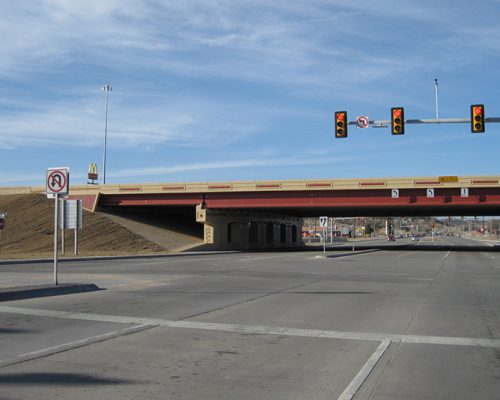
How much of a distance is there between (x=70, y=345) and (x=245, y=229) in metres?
56.7

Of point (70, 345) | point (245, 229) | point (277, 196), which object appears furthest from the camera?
point (245, 229)

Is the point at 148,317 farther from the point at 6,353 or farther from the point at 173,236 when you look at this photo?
the point at 173,236

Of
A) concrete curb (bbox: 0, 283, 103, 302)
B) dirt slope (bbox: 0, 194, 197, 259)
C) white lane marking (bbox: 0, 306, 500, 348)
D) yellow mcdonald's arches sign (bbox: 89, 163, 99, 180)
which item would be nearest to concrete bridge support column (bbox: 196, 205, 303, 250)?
dirt slope (bbox: 0, 194, 197, 259)

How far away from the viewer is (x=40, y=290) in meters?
14.9

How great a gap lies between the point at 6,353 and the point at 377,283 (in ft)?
47.7

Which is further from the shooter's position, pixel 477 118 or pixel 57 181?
pixel 477 118

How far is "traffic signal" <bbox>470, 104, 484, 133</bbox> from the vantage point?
2362cm

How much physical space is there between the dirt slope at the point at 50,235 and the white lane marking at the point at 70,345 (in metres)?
38.2

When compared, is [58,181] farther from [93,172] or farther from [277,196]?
[93,172]

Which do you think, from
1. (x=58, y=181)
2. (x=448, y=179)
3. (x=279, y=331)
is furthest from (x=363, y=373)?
(x=448, y=179)

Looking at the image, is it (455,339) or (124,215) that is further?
(124,215)

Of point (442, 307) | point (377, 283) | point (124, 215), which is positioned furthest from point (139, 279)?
point (124, 215)

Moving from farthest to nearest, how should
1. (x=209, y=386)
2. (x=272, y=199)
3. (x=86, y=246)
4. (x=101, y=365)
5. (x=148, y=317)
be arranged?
1. (x=272, y=199)
2. (x=86, y=246)
3. (x=148, y=317)
4. (x=101, y=365)
5. (x=209, y=386)

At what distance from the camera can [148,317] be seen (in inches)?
457
